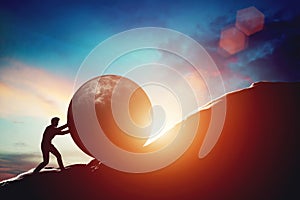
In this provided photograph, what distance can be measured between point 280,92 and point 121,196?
42.8ft

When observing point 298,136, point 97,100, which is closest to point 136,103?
point 97,100

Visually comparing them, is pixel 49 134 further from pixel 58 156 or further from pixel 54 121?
pixel 58 156

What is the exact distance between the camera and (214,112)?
2219 cm

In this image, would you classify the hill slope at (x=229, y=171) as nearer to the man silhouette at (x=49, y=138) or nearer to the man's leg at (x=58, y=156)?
the man's leg at (x=58, y=156)

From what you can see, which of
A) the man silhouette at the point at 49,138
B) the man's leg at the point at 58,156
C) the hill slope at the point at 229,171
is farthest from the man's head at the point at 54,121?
the hill slope at the point at 229,171

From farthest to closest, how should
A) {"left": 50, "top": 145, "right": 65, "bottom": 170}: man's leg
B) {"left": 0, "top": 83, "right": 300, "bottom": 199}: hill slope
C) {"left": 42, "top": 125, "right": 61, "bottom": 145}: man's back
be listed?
{"left": 50, "top": 145, "right": 65, "bottom": 170}: man's leg
{"left": 42, "top": 125, "right": 61, "bottom": 145}: man's back
{"left": 0, "top": 83, "right": 300, "bottom": 199}: hill slope

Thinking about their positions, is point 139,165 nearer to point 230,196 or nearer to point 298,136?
point 230,196

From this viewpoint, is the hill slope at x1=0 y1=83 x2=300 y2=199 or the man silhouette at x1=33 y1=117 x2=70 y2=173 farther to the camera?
the man silhouette at x1=33 y1=117 x2=70 y2=173

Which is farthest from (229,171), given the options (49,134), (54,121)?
(49,134)

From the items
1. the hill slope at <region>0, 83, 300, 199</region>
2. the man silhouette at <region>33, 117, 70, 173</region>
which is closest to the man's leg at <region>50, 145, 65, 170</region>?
the man silhouette at <region>33, 117, 70, 173</region>

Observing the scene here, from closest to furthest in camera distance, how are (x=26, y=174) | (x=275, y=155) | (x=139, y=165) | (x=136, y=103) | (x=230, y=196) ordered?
(x=230, y=196)
(x=275, y=155)
(x=139, y=165)
(x=26, y=174)
(x=136, y=103)

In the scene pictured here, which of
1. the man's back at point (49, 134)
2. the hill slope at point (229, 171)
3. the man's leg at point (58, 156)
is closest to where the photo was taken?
the hill slope at point (229, 171)

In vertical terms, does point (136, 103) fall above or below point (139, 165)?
above

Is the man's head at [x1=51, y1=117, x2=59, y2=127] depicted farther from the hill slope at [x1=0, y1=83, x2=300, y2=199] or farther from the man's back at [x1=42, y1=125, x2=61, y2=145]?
the hill slope at [x1=0, y1=83, x2=300, y2=199]
